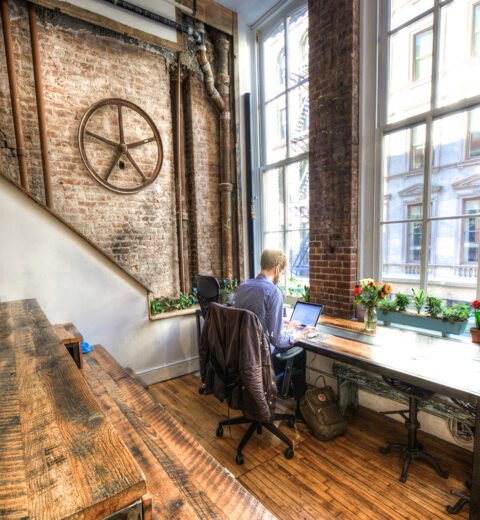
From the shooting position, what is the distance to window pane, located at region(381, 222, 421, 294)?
8.42 ft

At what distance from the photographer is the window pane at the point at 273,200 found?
13.3 feet

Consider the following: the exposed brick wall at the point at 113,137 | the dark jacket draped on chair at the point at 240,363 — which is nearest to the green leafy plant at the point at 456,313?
the dark jacket draped on chair at the point at 240,363

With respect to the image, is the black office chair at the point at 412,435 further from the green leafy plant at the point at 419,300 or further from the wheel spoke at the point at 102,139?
the wheel spoke at the point at 102,139

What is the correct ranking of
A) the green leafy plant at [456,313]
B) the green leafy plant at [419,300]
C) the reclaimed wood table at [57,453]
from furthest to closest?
the green leafy plant at [419,300]
the green leafy plant at [456,313]
the reclaimed wood table at [57,453]

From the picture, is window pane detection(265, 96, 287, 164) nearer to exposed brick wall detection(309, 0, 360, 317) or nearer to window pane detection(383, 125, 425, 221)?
exposed brick wall detection(309, 0, 360, 317)

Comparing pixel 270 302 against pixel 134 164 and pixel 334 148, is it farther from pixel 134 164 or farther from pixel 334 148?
pixel 134 164

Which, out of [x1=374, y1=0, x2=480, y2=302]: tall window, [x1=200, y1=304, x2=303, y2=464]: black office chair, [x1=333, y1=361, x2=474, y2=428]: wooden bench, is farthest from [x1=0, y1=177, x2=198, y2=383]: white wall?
[x1=374, y1=0, x2=480, y2=302]: tall window

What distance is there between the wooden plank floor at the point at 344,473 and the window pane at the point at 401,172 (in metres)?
1.87

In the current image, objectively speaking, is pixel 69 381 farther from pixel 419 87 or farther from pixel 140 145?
pixel 140 145

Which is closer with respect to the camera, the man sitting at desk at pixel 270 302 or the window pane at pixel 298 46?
the man sitting at desk at pixel 270 302

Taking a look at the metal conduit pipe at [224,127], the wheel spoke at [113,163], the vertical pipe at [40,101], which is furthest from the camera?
the metal conduit pipe at [224,127]

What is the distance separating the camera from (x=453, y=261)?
7.61 feet

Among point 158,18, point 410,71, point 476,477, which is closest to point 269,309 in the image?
point 476,477

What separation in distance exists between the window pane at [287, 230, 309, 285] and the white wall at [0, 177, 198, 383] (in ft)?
5.17
